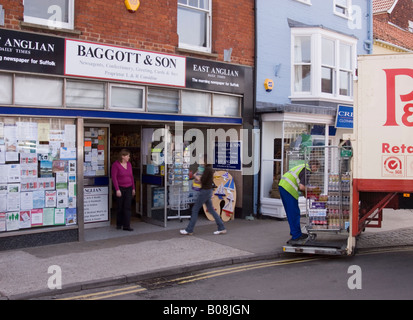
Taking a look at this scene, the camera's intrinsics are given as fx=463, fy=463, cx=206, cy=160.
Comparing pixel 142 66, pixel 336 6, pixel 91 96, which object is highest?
pixel 336 6

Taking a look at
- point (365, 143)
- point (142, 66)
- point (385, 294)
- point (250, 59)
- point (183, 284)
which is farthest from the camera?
point (250, 59)

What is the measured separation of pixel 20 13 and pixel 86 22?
4.37 feet

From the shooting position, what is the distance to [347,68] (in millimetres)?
15172

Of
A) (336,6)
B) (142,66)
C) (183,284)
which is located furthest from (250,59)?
Result: (183,284)

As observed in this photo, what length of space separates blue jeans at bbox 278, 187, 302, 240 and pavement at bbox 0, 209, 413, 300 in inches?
18.7

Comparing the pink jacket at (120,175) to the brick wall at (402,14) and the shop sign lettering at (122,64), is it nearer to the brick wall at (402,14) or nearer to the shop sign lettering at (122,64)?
the shop sign lettering at (122,64)

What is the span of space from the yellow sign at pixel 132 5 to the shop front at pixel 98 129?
90 cm

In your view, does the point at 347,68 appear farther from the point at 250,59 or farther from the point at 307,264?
the point at 307,264

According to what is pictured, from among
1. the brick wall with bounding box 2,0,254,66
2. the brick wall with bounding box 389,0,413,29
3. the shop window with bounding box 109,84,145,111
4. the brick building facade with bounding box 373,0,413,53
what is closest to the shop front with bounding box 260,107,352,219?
the brick wall with bounding box 2,0,254,66

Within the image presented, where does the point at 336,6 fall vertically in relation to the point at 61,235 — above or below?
above

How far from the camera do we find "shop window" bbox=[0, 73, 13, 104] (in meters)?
8.49

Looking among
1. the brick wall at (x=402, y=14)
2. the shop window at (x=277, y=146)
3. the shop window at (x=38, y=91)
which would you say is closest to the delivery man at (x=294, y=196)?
the shop window at (x=277, y=146)

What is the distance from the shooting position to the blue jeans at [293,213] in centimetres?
885

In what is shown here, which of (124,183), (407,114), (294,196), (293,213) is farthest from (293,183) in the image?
(124,183)
